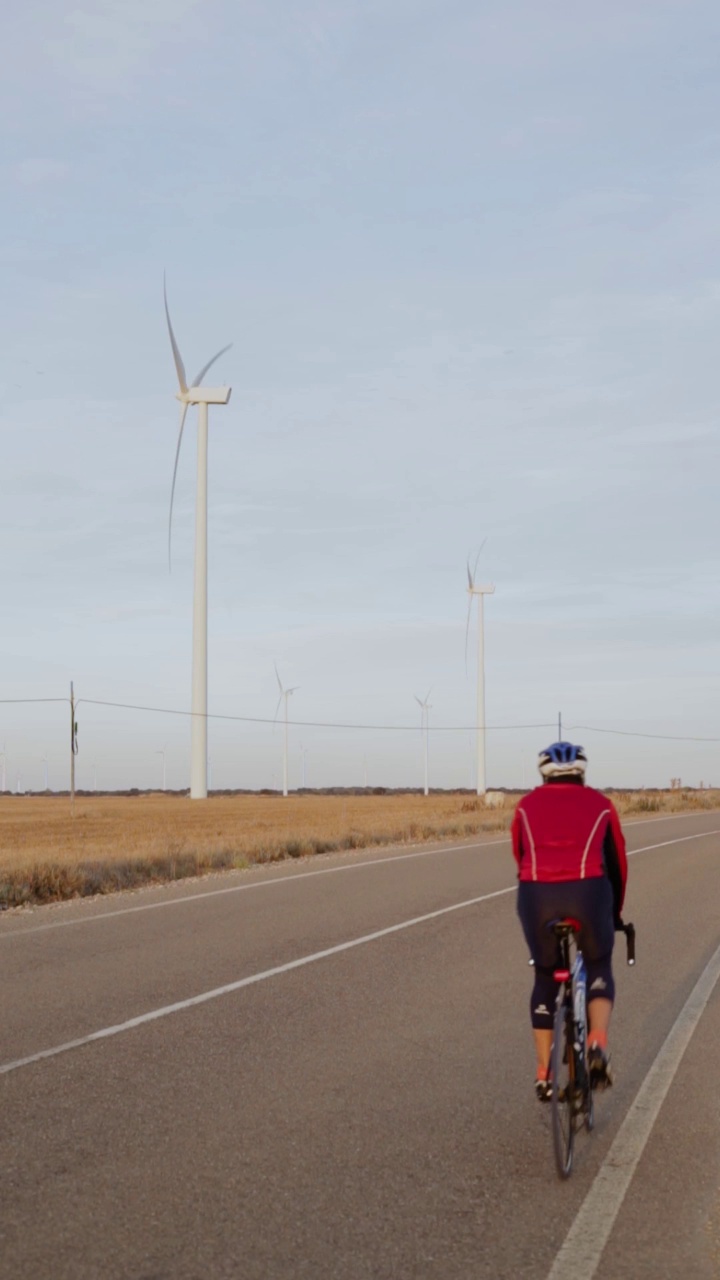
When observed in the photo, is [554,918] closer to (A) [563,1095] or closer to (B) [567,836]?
(B) [567,836]

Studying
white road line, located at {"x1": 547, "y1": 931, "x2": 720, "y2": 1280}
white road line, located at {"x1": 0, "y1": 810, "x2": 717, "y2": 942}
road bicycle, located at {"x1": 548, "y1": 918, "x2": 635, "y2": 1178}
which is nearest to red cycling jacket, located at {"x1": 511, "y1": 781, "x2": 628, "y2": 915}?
road bicycle, located at {"x1": 548, "y1": 918, "x2": 635, "y2": 1178}

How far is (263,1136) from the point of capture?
6.22 metres

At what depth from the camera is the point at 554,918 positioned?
20.0 feet

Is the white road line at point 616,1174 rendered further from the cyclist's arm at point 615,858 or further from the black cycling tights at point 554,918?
the cyclist's arm at point 615,858

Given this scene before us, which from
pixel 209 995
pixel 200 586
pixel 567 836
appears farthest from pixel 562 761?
pixel 200 586

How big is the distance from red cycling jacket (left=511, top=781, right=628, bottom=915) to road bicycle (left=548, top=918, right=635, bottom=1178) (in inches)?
9.8

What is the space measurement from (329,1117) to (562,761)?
6.78 ft

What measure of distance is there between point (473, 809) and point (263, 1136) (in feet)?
177

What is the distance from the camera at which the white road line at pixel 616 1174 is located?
15.6 ft

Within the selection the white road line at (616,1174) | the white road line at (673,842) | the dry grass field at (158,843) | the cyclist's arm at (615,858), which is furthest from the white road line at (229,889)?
the cyclist's arm at (615,858)

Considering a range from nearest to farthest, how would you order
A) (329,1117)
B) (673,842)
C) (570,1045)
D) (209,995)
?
(570,1045) → (329,1117) → (209,995) → (673,842)

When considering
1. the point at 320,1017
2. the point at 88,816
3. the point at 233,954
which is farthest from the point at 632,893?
the point at 88,816

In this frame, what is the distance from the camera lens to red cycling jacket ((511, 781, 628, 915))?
6102mm

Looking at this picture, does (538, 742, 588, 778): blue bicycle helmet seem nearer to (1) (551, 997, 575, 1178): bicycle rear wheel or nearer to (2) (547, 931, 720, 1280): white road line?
(1) (551, 997, 575, 1178): bicycle rear wheel
